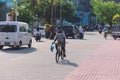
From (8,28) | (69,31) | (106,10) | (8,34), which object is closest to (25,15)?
(69,31)

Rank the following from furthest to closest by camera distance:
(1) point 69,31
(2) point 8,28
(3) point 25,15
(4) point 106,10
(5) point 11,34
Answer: (4) point 106,10, (3) point 25,15, (1) point 69,31, (2) point 8,28, (5) point 11,34

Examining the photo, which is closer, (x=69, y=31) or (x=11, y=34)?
(x=11, y=34)

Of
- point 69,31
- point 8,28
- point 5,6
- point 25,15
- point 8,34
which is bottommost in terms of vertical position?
point 69,31

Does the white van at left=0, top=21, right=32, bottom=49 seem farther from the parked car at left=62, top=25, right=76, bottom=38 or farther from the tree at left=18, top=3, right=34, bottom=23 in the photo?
the tree at left=18, top=3, right=34, bottom=23

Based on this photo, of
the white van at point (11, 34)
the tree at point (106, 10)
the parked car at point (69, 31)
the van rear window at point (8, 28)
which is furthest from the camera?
A: the tree at point (106, 10)

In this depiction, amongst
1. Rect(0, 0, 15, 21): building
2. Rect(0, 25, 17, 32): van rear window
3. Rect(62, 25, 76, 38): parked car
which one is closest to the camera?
Rect(0, 25, 17, 32): van rear window

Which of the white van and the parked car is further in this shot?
the parked car

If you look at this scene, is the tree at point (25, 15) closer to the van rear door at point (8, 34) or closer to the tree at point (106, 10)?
the tree at point (106, 10)

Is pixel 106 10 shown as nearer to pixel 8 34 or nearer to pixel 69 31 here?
pixel 69 31

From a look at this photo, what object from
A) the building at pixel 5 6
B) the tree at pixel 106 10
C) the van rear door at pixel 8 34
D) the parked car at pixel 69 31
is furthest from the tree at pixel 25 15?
the van rear door at pixel 8 34

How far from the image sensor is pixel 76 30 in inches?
2146

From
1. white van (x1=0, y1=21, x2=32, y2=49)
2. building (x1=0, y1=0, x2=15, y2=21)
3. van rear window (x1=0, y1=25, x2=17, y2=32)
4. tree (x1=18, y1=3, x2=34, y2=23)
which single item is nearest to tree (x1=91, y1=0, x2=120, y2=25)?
building (x1=0, y1=0, x2=15, y2=21)

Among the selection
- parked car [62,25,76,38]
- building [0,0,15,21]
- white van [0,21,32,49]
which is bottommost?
parked car [62,25,76,38]

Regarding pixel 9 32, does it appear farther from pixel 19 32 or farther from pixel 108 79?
pixel 108 79
